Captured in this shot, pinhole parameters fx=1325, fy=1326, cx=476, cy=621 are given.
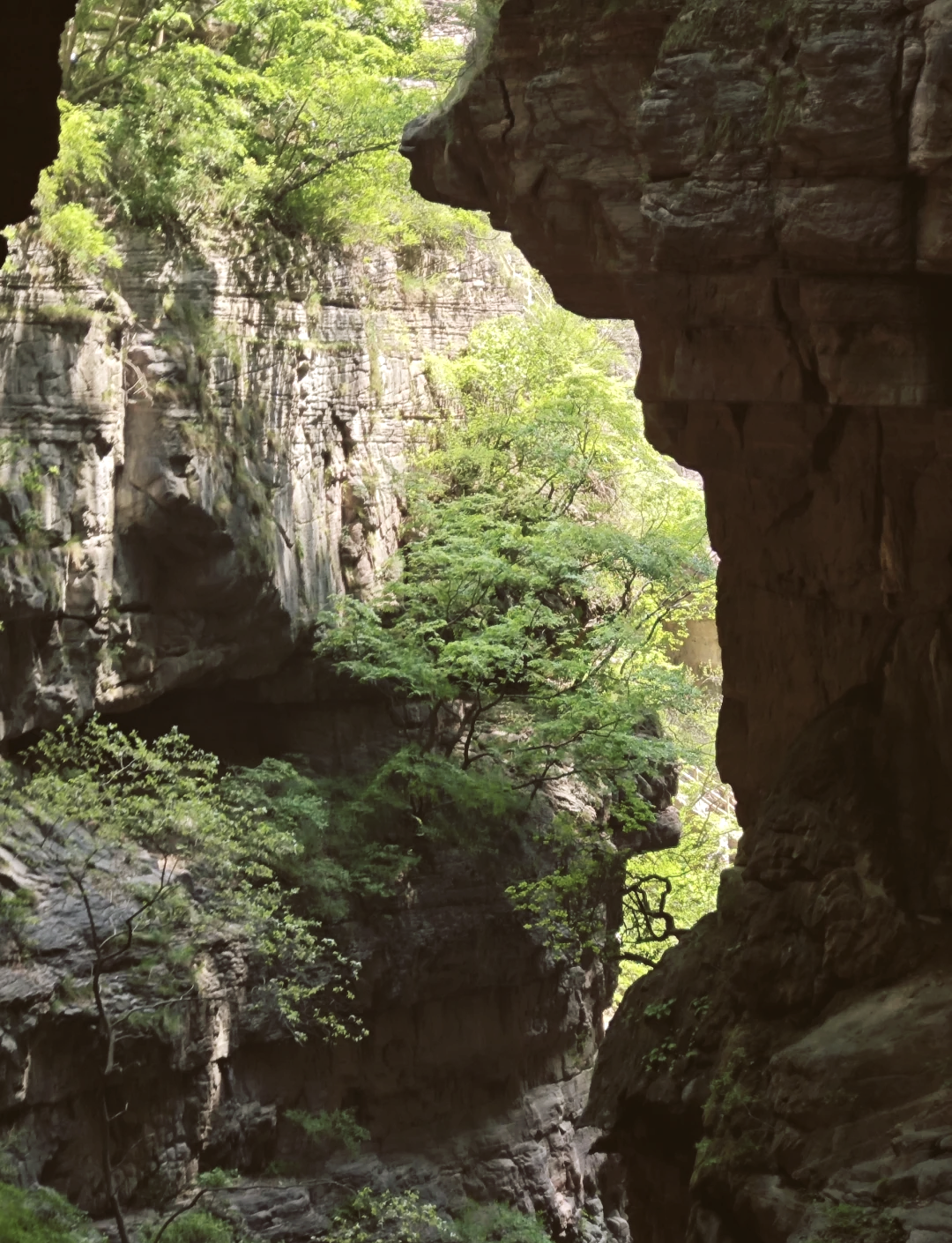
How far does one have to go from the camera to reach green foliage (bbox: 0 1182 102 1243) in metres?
11.1

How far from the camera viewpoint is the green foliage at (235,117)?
17453 millimetres

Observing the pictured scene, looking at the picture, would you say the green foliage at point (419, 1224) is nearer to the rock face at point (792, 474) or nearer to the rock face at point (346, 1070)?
the rock face at point (346, 1070)

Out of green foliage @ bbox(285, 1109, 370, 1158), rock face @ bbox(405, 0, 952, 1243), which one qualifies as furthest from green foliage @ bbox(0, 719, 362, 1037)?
rock face @ bbox(405, 0, 952, 1243)

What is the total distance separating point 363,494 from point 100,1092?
31.7 ft

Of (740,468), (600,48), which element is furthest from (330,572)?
(600,48)

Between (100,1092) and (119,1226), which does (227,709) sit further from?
(119,1226)

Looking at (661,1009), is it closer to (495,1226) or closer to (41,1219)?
(41,1219)

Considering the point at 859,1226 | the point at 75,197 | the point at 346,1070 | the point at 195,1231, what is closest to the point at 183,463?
the point at 75,197

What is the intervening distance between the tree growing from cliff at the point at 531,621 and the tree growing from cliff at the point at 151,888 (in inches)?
100

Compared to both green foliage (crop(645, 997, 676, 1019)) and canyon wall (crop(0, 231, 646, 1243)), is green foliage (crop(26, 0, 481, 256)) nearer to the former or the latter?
canyon wall (crop(0, 231, 646, 1243))

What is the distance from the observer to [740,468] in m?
11.0

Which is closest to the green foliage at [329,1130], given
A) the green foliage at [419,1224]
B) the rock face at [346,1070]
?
the rock face at [346,1070]

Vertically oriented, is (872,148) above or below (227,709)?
above

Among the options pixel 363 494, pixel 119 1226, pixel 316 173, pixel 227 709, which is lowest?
pixel 119 1226
